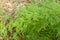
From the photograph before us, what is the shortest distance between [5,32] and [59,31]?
1022 millimetres

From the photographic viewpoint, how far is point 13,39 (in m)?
3.38

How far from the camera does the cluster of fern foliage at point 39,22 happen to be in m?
2.98

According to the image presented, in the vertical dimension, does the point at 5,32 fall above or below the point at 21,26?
below

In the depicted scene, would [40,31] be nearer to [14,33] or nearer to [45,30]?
[45,30]

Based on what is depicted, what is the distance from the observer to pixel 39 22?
300cm

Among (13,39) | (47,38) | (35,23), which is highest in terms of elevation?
(35,23)

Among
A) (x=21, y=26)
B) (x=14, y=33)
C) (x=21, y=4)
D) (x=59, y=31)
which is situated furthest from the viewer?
(x=21, y=4)

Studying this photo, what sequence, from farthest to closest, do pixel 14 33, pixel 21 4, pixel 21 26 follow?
pixel 21 4 → pixel 14 33 → pixel 21 26

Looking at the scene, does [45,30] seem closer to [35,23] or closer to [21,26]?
[35,23]

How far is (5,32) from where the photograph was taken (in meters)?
3.44

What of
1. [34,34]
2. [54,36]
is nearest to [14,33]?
[34,34]

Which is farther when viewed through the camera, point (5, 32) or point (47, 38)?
point (5, 32)

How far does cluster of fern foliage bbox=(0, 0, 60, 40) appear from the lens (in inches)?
117

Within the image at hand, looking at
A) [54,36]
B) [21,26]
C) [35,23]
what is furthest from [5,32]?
[54,36]
